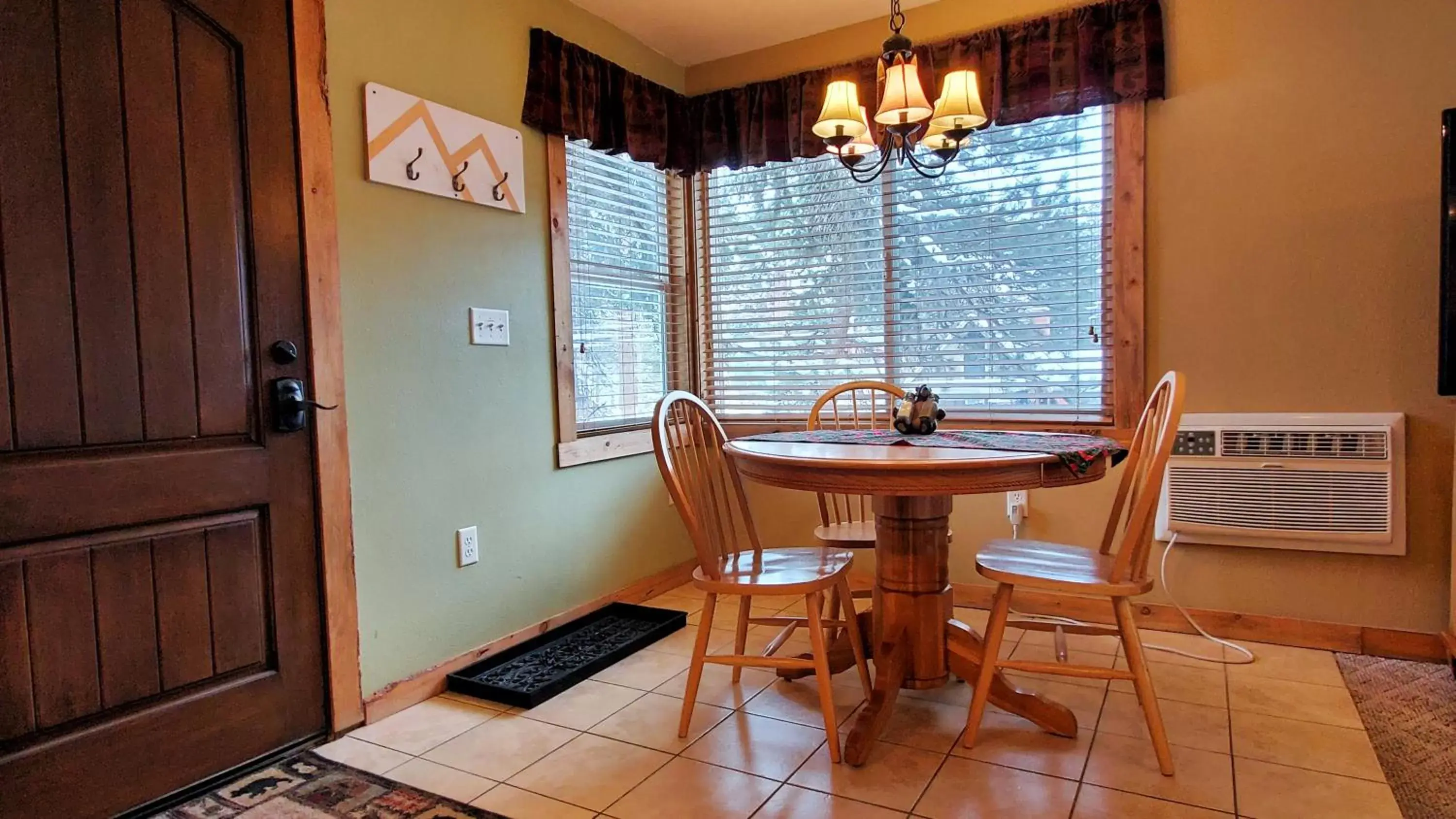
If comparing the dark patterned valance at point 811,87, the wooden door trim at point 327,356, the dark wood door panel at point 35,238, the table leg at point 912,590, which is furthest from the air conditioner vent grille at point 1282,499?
the dark wood door panel at point 35,238

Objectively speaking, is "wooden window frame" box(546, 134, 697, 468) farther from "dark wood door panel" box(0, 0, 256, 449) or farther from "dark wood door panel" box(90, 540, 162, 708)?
"dark wood door panel" box(90, 540, 162, 708)

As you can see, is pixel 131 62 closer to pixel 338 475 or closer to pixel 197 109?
pixel 197 109

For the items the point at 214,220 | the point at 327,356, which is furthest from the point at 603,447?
the point at 214,220

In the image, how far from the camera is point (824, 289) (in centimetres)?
351

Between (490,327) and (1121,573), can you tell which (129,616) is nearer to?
(490,327)

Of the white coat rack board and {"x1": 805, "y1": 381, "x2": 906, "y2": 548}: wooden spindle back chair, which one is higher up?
the white coat rack board

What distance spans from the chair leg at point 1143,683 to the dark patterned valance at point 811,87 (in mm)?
1818

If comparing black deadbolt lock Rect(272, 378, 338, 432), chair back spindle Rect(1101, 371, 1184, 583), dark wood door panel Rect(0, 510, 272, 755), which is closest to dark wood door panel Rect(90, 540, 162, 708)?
dark wood door panel Rect(0, 510, 272, 755)

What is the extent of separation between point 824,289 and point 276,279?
2.13 meters

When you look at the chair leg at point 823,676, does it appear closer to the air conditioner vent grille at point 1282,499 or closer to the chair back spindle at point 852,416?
the chair back spindle at point 852,416

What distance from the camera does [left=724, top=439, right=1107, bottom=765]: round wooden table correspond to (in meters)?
1.77

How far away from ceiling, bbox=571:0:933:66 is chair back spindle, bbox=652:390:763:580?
1629 mm

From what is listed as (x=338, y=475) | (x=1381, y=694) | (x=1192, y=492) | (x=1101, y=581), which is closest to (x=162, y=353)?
(x=338, y=475)

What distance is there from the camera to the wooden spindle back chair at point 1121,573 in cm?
184
